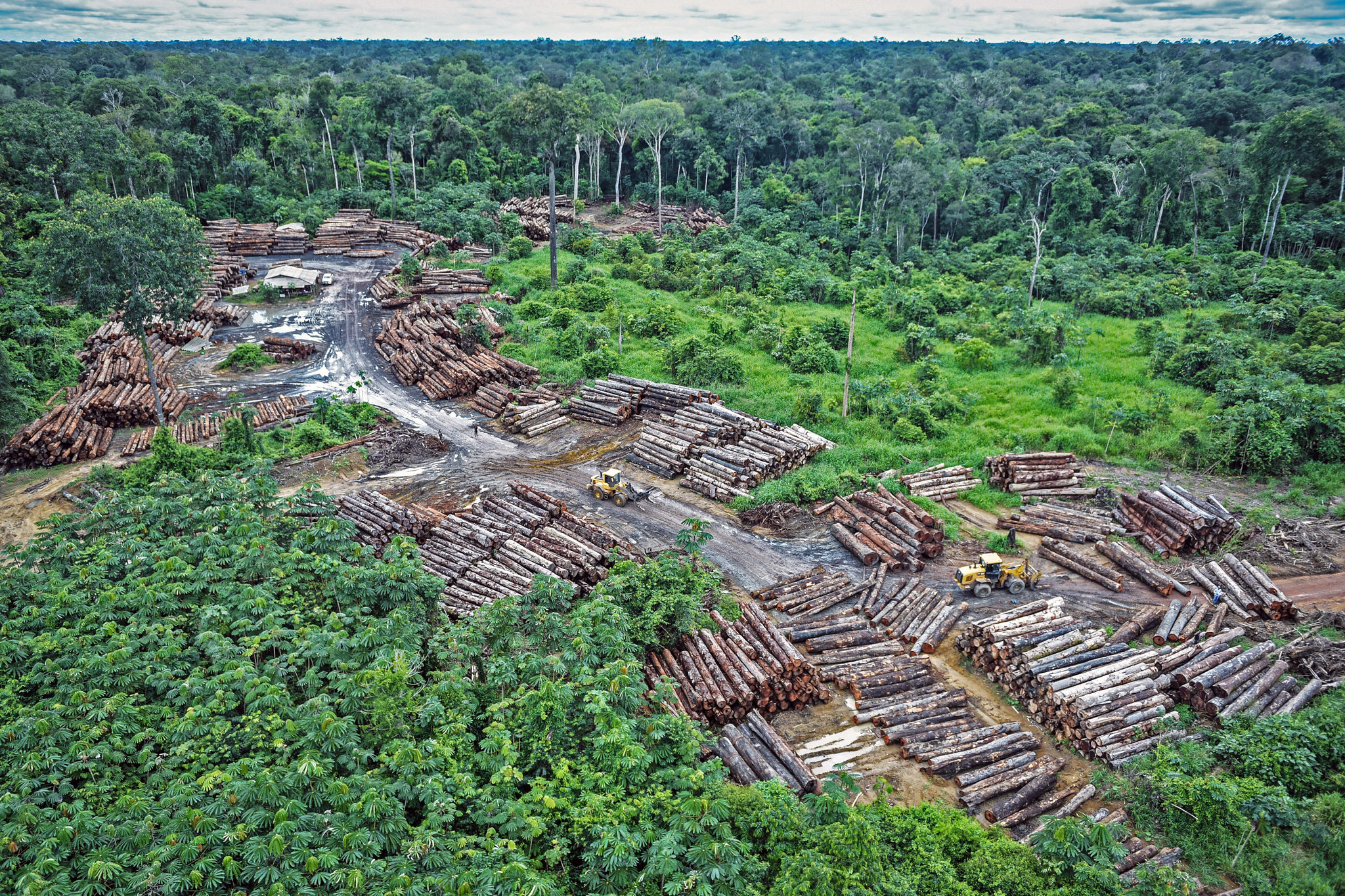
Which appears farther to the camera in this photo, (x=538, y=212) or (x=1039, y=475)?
(x=538, y=212)

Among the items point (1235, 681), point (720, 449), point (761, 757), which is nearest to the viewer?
point (761, 757)

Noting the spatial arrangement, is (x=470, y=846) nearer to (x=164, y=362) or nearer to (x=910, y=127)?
(x=164, y=362)

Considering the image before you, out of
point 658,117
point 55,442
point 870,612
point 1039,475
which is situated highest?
point 658,117

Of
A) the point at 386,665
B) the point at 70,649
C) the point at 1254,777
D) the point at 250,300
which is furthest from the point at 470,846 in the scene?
the point at 250,300

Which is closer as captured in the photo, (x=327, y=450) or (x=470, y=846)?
(x=470, y=846)

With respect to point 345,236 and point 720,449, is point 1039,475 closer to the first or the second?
point 720,449

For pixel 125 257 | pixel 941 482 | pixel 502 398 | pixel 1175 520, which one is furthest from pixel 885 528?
pixel 125 257

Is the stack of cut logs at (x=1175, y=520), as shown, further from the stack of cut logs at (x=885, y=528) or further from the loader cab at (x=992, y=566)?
the stack of cut logs at (x=885, y=528)
